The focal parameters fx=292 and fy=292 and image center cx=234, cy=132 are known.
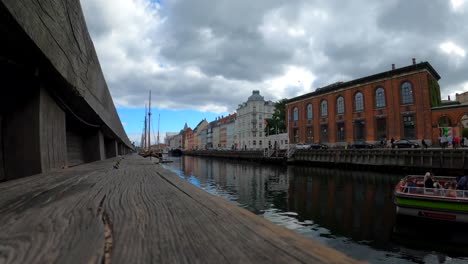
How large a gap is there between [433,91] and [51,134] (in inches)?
2345

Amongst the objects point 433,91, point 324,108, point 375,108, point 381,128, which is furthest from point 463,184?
point 324,108

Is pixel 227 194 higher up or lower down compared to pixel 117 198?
lower down

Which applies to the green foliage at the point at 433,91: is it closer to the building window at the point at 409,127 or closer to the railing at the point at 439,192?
the building window at the point at 409,127

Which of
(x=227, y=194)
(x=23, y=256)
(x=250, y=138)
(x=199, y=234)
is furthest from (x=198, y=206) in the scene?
(x=250, y=138)

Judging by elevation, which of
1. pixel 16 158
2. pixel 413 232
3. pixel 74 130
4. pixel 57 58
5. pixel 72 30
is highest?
pixel 72 30

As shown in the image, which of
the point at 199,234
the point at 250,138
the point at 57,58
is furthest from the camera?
the point at 250,138

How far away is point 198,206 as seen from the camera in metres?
2.97

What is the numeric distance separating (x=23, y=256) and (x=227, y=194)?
21.2 metres

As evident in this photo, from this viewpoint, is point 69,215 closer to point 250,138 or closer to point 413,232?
point 413,232

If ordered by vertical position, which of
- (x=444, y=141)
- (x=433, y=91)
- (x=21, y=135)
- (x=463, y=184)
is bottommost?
(x=463, y=184)

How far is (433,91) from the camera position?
51031 mm

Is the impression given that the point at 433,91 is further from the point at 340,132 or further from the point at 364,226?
the point at 364,226

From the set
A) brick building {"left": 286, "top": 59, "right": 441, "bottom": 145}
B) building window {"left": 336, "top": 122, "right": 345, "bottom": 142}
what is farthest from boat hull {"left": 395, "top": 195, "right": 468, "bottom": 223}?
building window {"left": 336, "top": 122, "right": 345, "bottom": 142}

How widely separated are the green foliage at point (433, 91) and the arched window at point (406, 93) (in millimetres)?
2806
